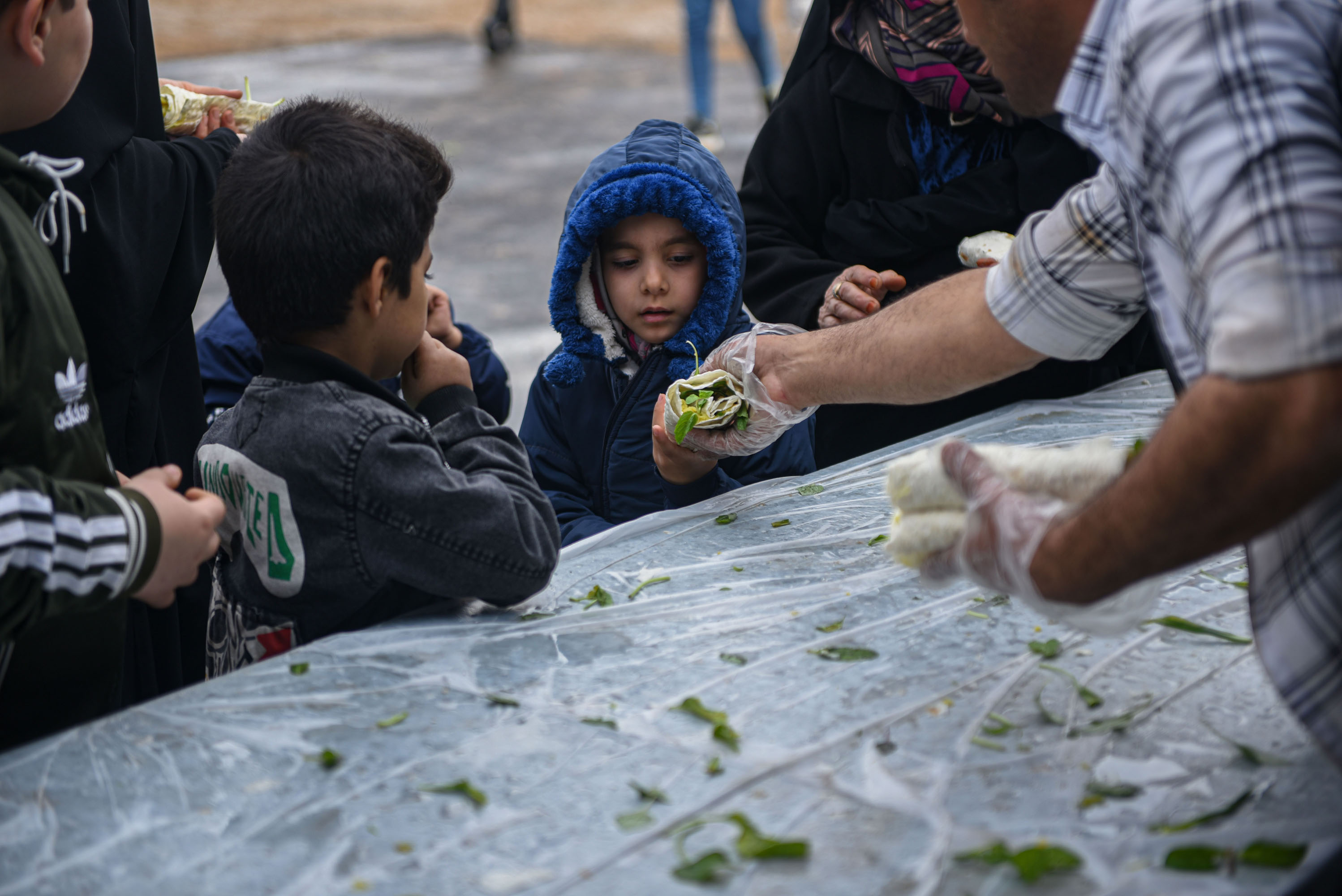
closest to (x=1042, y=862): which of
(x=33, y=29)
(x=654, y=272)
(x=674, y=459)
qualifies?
(x=674, y=459)

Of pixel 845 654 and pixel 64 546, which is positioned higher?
pixel 64 546

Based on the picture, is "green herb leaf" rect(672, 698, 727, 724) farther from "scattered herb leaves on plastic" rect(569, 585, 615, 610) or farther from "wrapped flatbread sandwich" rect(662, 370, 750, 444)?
"wrapped flatbread sandwich" rect(662, 370, 750, 444)

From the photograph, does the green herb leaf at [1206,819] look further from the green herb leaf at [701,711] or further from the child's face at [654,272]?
the child's face at [654,272]

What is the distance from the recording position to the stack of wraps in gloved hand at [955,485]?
4.57 ft

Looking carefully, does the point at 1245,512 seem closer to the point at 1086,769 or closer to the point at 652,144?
the point at 1086,769

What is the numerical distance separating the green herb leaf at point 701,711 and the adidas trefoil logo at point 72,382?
0.82 m

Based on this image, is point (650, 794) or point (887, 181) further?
point (887, 181)

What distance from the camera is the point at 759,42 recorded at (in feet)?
29.2

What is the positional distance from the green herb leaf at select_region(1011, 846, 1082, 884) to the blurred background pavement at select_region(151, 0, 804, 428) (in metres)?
3.61

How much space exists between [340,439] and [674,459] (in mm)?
809

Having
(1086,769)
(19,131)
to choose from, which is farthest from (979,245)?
(19,131)

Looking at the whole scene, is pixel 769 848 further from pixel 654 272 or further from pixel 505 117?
pixel 505 117

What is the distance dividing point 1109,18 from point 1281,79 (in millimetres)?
299

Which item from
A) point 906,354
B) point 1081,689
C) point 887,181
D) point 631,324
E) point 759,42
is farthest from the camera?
point 759,42
